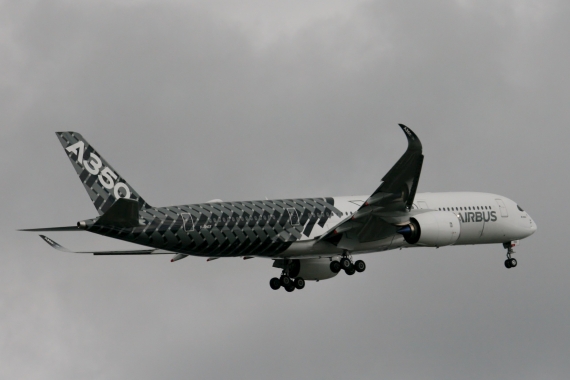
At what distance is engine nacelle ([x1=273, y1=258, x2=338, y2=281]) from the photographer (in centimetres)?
5856

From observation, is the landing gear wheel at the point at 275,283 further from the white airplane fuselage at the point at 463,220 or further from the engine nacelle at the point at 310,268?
the white airplane fuselage at the point at 463,220

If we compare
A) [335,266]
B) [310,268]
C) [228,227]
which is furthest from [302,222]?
[310,268]

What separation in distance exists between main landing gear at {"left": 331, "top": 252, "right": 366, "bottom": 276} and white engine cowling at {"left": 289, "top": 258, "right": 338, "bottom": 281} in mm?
3087

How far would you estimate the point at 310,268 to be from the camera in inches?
2308

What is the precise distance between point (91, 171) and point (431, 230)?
17.5m

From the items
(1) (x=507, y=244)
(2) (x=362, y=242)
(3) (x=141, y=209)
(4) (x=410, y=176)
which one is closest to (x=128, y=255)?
(3) (x=141, y=209)

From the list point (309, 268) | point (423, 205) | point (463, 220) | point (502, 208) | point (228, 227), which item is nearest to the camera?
point (228, 227)

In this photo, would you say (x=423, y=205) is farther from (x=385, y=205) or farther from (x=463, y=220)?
(x=385, y=205)

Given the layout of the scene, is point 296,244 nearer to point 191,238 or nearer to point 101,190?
point 191,238

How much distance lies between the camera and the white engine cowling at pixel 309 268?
58562 millimetres

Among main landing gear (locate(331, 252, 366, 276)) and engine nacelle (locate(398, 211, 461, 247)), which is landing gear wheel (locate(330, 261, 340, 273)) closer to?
main landing gear (locate(331, 252, 366, 276))

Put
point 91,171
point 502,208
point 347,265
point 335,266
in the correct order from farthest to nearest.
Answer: point 502,208 < point 335,266 < point 347,265 < point 91,171

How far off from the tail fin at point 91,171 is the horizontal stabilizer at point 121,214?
2.57 metres

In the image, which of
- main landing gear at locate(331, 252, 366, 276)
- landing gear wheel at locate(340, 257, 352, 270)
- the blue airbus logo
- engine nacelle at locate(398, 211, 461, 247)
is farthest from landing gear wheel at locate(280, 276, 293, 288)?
the blue airbus logo
